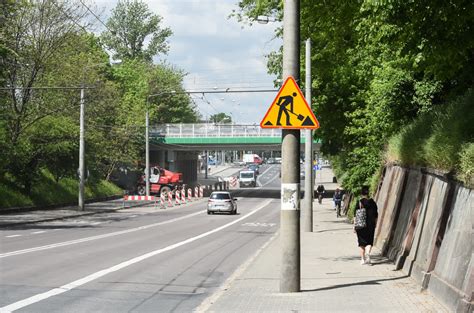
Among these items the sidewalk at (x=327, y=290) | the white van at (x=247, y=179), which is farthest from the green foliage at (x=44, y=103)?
the white van at (x=247, y=179)

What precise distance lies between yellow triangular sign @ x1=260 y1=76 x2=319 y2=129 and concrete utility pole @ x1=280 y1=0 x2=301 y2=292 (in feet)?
0.47

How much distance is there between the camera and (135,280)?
14.8 metres

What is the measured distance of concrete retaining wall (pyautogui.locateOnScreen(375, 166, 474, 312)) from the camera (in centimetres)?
1011

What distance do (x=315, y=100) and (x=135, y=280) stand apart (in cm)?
2639

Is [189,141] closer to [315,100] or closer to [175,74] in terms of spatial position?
[175,74]

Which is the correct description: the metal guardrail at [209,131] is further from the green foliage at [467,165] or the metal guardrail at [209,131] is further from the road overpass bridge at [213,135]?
the green foliage at [467,165]

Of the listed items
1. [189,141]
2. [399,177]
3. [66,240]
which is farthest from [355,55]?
[189,141]

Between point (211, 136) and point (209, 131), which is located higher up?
point (209, 131)

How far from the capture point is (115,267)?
55.6ft

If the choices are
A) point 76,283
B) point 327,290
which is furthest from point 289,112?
point 76,283

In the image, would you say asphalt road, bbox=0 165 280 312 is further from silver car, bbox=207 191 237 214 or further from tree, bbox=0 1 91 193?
silver car, bbox=207 191 237 214

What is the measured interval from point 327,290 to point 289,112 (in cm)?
298

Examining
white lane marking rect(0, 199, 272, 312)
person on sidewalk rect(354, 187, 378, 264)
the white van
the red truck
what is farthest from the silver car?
the white van

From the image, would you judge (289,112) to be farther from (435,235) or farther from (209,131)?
(209,131)
